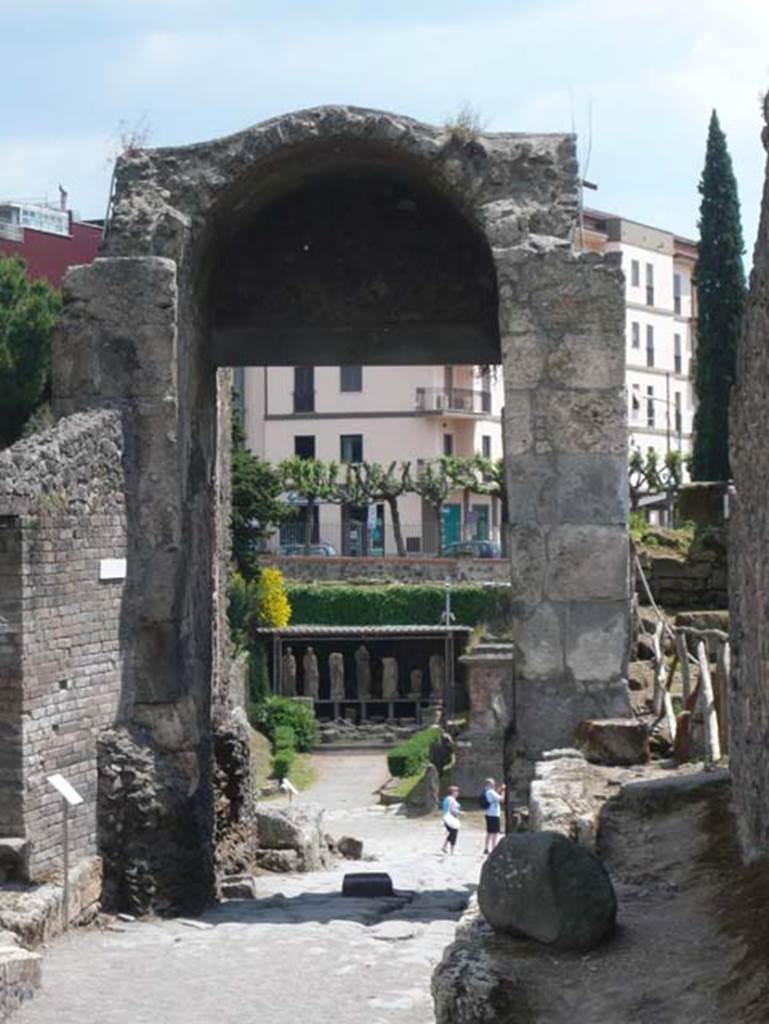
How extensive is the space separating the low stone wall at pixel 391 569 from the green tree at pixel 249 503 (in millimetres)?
5651

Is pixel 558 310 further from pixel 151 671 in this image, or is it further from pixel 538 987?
pixel 538 987

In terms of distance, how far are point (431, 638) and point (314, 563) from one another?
16.0ft

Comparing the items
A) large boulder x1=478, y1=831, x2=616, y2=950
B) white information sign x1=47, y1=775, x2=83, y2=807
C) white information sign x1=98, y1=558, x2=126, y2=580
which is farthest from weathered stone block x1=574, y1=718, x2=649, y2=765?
large boulder x1=478, y1=831, x2=616, y2=950

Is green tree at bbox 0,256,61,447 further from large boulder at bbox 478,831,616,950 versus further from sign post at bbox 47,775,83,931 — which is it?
large boulder at bbox 478,831,616,950

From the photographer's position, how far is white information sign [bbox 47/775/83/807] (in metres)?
12.3

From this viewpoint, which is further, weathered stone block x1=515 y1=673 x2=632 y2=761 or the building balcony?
the building balcony

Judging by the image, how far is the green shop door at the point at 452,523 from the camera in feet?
187

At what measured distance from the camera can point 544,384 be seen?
13680 millimetres

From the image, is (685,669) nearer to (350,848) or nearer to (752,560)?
(752,560)

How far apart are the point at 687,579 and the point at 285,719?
2152cm

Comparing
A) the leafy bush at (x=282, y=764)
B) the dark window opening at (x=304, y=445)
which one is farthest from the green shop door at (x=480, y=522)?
the leafy bush at (x=282, y=764)

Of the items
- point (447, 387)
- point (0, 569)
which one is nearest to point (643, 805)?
point (0, 569)

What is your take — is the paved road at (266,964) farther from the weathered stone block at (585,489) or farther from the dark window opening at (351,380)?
the dark window opening at (351,380)

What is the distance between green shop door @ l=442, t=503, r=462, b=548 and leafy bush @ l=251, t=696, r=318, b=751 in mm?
15176
